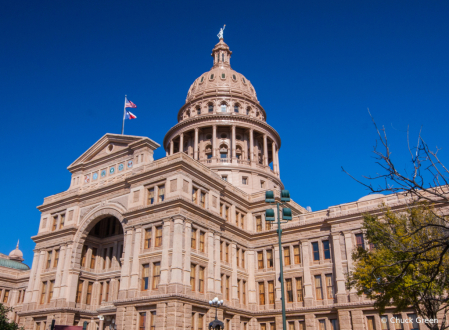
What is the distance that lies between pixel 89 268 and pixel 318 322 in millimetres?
24088

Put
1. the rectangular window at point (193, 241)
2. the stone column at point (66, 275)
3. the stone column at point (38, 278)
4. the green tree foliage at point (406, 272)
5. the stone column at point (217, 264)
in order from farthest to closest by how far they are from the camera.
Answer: the stone column at point (38, 278)
the stone column at point (66, 275)
the stone column at point (217, 264)
the rectangular window at point (193, 241)
the green tree foliage at point (406, 272)

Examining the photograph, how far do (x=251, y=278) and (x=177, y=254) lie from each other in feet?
43.6

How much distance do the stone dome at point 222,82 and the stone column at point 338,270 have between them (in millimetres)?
33804

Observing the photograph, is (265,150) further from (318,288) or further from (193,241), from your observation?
(193,241)

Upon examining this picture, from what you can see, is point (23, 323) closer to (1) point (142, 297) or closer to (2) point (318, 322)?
(1) point (142, 297)

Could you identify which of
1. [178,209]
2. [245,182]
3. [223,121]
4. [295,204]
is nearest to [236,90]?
[223,121]

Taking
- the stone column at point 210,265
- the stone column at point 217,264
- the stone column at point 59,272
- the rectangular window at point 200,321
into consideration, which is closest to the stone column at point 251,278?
the stone column at point 217,264

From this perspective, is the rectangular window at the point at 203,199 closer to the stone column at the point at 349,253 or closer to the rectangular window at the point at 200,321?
the rectangular window at the point at 200,321

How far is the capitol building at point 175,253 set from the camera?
34969 millimetres

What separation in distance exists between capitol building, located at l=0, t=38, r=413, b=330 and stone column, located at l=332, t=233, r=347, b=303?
103 millimetres

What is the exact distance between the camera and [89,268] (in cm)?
4372

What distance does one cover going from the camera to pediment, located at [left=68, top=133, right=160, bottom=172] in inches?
1654

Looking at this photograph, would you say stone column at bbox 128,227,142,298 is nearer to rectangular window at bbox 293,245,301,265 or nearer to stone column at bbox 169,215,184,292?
stone column at bbox 169,215,184,292

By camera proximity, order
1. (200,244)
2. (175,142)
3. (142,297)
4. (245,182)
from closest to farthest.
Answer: (142,297) < (200,244) < (245,182) < (175,142)
